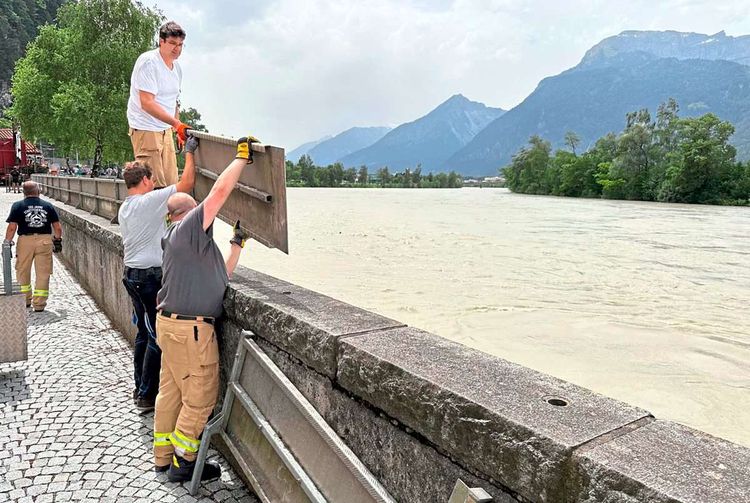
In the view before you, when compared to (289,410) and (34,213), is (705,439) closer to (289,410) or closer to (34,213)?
(289,410)

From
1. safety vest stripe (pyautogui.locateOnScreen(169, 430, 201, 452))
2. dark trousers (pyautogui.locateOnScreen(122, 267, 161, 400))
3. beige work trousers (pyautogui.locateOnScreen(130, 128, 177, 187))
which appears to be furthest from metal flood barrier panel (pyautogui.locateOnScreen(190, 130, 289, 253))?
safety vest stripe (pyautogui.locateOnScreen(169, 430, 201, 452))

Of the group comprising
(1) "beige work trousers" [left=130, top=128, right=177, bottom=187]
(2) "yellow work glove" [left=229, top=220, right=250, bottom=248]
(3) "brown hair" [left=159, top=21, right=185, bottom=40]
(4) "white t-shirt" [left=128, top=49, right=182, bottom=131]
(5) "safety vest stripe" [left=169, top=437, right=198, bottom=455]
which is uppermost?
(3) "brown hair" [left=159, top=21, right=185, bottom=40]

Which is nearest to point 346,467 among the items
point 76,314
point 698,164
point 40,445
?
point 40,445

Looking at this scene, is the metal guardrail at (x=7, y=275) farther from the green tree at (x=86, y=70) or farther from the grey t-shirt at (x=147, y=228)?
the green tree at (x=86, y=70)

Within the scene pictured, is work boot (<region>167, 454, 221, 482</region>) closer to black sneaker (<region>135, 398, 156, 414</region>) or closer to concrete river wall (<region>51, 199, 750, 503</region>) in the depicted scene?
concrete river wall (<region>51, 199, 750, 503</region>)

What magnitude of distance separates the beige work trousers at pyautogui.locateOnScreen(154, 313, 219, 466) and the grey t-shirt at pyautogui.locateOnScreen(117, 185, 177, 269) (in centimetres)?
95

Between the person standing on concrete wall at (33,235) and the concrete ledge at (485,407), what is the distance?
7551mm

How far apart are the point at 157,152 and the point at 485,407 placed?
4.45 metres

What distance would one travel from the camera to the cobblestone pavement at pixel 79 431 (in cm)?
338

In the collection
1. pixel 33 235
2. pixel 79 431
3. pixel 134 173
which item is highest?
pixel 134 173

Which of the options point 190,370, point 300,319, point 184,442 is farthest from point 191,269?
point 184,442

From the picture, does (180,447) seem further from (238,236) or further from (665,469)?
(665,469)

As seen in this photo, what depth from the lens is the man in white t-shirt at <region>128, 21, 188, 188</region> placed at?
4.74 metres

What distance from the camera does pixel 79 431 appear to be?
4.17m
